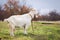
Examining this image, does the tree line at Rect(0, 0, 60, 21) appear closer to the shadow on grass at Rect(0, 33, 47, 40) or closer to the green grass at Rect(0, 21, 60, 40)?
the green grass at Rect(0, 21, 60, 40)

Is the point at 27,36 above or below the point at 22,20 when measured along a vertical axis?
below

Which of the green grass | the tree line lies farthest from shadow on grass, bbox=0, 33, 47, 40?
the tree line

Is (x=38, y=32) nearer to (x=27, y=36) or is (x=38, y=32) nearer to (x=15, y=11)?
(x=27, y=36)

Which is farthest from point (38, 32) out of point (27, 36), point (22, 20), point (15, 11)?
point (15, 11)

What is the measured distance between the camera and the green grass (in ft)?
9.39

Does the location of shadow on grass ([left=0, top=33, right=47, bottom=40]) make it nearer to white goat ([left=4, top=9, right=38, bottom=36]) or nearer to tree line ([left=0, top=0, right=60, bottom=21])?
white goat ([left=4, top=9, right=38, bottom=36])

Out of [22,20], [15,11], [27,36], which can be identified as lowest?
[27,36]

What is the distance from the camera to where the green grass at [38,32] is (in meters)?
2.86

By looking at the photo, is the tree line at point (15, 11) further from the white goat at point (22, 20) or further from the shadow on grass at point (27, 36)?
the shadow on grass at point (27, 36)

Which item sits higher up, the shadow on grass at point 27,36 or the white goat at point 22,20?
the white goat at point 22,20

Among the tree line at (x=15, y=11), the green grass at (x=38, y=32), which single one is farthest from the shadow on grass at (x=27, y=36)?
the tree line at (x=15, y=11)

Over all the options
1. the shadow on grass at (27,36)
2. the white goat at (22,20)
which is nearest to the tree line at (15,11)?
the white goat at (22,20)

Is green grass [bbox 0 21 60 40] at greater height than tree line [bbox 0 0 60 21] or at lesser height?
lesser

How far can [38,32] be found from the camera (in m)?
2.90
